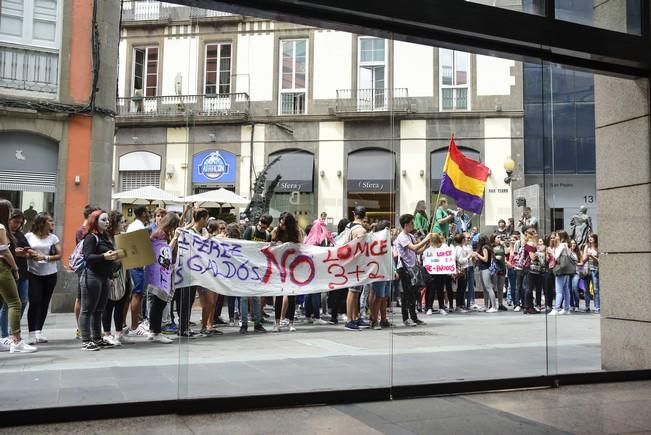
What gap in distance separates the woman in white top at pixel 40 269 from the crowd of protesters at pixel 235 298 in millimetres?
13

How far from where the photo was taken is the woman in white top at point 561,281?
7661 mm

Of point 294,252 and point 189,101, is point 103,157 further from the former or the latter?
point 294,252

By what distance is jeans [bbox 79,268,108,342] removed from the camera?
289 inches

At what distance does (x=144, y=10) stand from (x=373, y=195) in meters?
2.91

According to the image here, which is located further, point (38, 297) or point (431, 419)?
point (38, 297)

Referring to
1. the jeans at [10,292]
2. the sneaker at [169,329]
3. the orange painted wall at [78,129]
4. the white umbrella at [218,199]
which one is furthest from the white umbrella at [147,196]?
the sneaker at [169,329]

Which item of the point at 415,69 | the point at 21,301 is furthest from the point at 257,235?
the point at 21,301

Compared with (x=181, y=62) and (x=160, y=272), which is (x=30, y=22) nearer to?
(x=181, y=62)

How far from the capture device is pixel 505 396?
5.60 meters

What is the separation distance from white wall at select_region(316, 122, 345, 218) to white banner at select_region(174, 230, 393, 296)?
1.44 ft

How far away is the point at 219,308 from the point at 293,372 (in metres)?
0.98

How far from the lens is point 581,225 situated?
7621mm

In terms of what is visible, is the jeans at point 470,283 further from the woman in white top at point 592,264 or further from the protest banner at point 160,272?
the protest banner at point 160,272

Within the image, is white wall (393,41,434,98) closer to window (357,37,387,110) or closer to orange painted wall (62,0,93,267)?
window (357,37,387,110)
